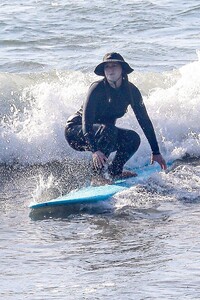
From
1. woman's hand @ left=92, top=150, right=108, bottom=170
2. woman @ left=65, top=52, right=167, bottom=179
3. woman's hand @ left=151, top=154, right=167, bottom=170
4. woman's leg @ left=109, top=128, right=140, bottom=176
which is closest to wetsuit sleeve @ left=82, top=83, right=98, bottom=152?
woman @ left=65, top=52, right=167, bottom=179

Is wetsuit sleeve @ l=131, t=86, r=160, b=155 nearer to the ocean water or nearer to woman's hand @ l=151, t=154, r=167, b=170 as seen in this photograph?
woman's hand @ l=151, t=154, r=167, b=170

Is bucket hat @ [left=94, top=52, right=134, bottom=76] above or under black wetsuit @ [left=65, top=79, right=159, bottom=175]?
above

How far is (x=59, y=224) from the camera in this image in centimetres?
809

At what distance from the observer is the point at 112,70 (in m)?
8.97

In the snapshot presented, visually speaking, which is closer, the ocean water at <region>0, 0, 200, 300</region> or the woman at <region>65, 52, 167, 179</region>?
the ocean water at <region>0, 0, 200, 300</region>

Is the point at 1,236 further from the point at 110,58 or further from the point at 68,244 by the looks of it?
the point at 110,58

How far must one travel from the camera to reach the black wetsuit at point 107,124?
350 inches

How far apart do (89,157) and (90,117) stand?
6.46 ft

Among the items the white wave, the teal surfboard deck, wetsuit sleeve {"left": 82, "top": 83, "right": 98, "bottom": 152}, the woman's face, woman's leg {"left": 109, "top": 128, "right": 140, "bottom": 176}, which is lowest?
the white wave

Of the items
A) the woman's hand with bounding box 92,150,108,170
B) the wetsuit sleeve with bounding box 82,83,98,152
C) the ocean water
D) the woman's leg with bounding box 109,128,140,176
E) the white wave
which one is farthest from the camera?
the white wave

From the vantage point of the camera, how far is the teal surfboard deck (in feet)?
27.7

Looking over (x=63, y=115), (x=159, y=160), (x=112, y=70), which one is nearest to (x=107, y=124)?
(x=112, y=70)

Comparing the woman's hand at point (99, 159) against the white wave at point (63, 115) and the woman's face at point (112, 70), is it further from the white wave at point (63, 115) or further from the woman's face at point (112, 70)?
the white wave at point (63, 115)

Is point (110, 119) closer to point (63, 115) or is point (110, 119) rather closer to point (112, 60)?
point (112, 60)
